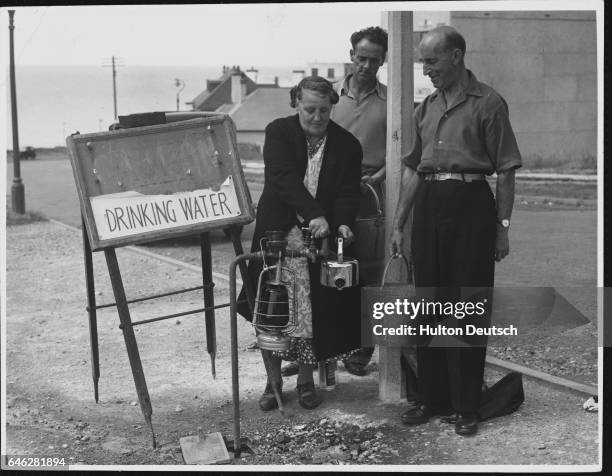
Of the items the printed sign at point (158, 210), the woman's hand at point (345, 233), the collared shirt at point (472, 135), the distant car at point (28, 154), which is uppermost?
the collared shirt at point (472, 135)

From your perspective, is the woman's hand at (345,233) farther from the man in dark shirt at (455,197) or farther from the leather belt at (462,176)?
the leather belt at (462,176)

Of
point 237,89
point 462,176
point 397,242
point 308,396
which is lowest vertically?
point 308,396

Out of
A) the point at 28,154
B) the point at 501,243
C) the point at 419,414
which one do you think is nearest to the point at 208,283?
the point at 419,414

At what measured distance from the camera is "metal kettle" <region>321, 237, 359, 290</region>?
455cm

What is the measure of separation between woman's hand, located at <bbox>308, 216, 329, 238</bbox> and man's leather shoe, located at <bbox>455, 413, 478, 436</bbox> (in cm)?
117

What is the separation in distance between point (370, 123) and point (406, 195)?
2.46 feet

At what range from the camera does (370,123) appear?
211 inches

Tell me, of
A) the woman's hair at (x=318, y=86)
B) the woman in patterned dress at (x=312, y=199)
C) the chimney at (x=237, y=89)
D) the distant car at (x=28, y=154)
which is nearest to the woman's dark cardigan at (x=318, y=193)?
the woman in patterned dress at (x=312, y=199)

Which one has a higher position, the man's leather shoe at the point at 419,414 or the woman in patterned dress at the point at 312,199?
the woman in patterned dress at the point at 312,199

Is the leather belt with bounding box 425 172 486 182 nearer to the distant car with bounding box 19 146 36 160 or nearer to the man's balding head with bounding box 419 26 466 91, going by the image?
the man's balding head with bounding box 419 26 466 91

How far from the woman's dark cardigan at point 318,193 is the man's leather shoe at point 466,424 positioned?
791 millimetres

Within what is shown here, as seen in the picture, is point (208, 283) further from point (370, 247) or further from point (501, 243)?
point (501, 243)

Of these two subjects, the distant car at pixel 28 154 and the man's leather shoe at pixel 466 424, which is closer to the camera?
the man's leather shoe at pixel 466 424

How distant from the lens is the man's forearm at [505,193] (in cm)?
440
